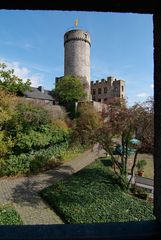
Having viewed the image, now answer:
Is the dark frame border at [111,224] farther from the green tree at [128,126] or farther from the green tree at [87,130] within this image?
the green tree at [87,130]

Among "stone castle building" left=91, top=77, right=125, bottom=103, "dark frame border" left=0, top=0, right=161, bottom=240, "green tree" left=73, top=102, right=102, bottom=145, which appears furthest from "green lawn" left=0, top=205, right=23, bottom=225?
"stone castle building" left=91, top=77, right=125, bottom=103

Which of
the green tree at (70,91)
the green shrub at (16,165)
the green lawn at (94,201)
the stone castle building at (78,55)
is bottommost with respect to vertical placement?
the green lawn at (94,201)

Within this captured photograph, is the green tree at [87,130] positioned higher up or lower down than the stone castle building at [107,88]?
lower down

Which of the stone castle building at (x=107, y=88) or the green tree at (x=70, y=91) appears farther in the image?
the stone castle building at (x=107, y=88)

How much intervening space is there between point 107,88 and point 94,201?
40.5 meters

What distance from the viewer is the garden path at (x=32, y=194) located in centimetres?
1113

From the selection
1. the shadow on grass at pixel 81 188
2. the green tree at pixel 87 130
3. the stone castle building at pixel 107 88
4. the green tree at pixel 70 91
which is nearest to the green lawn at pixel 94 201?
the shadow on grass at pixel 81 188

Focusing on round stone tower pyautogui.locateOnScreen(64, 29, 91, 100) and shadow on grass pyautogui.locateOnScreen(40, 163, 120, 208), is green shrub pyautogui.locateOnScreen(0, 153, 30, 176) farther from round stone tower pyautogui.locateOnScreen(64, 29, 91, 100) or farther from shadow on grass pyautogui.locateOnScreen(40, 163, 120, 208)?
round stone tower pyautogui.locateOnScreen(64, 29, 91, 100)

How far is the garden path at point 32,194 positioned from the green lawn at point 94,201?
0.56 metres

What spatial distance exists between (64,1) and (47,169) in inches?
740

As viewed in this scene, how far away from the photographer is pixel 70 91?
120 feet

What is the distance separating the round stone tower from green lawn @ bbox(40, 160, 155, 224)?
31.5 m

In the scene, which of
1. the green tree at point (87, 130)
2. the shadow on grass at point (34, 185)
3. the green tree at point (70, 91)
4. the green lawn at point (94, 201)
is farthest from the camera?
the green tree at point (70, 91)

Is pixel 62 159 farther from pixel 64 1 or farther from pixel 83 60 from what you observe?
pixel 83 60
